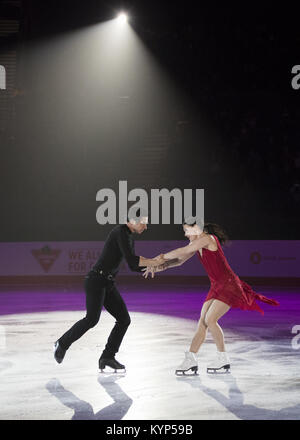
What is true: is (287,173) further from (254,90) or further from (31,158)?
(31,158)

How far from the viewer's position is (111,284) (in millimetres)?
8062

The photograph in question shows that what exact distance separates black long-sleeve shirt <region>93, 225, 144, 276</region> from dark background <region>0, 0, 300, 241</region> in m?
12.3

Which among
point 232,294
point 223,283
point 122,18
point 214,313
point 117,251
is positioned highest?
point 122,18

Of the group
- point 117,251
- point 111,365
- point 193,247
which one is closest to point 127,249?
point 117,251

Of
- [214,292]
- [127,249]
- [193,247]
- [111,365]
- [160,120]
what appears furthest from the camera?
[160,120]

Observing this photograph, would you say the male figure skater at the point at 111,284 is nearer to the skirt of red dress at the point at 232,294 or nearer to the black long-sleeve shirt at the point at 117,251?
the black long-sleeve shirt at the point at 117,251

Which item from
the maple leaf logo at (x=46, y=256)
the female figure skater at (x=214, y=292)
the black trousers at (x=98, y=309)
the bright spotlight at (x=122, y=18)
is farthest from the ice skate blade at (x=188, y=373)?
the bright spotlight at (x=122, y=18)

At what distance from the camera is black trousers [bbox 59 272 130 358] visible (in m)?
7.95

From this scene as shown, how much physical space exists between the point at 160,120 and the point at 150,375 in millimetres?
16744

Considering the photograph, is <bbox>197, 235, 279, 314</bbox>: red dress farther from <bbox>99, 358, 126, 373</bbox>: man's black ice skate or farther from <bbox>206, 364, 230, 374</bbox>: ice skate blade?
<bbox>99, 358, 126, 373</bbox>: man's black ice skate

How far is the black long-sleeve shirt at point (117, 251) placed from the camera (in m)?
7.92

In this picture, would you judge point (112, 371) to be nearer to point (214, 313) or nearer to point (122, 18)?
point (214, 313)

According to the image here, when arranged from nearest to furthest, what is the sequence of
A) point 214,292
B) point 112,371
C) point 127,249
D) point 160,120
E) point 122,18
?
point 127,249, point 214,292, point 112,371, point 160,120, point 122,18
